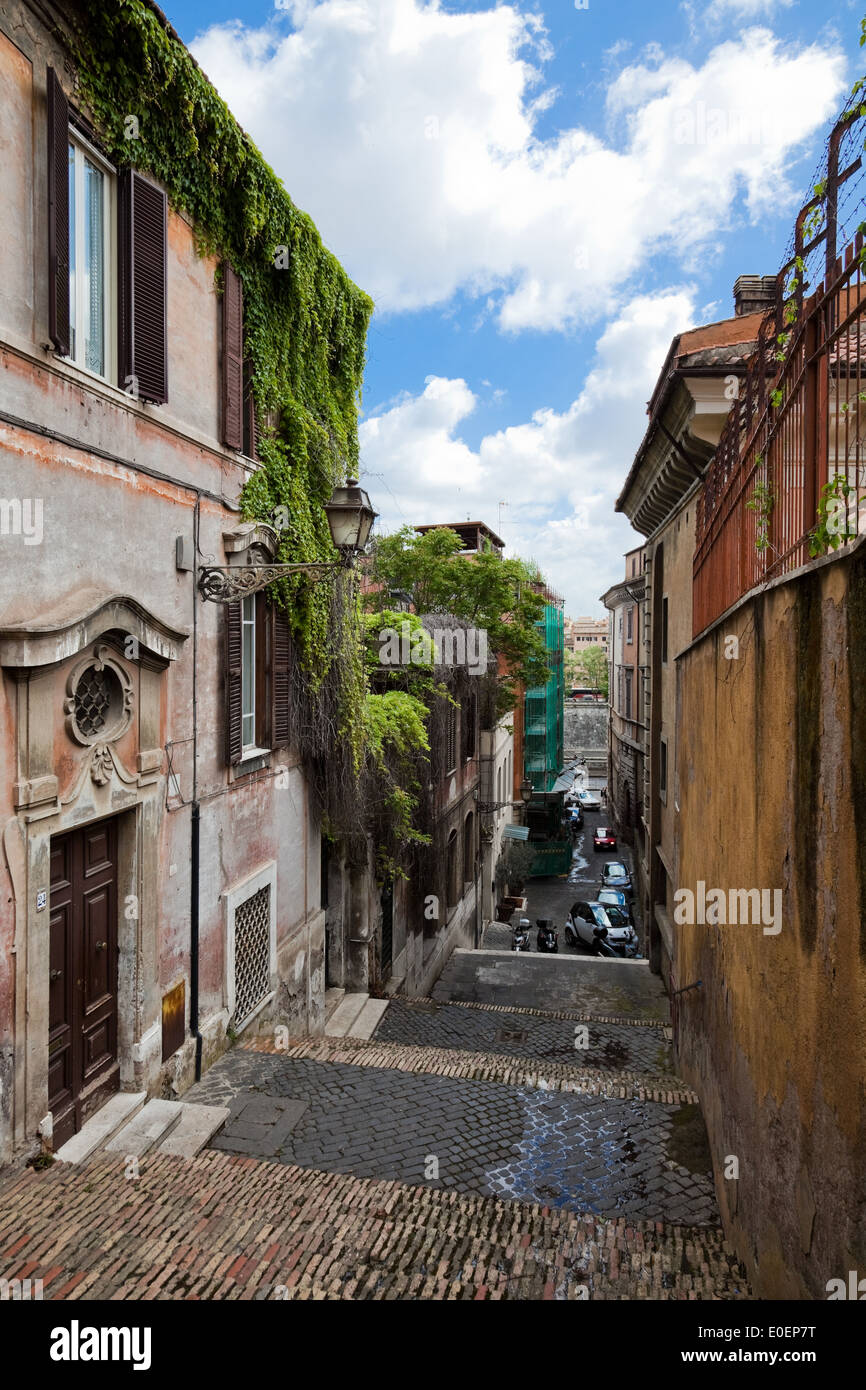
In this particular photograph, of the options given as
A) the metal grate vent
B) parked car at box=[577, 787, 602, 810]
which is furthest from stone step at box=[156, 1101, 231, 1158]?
parked car at box=[577, 787, 602, 810]

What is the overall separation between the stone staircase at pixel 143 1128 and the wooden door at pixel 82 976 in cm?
11

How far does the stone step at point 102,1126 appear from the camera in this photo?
5.49 m

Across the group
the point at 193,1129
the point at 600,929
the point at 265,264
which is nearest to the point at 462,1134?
the point at 193,1129

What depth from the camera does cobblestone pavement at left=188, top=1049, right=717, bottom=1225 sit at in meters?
6.04

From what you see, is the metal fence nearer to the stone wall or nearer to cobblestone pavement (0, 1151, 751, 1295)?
cobblestone pavement (0, 1151, 751, 1295)

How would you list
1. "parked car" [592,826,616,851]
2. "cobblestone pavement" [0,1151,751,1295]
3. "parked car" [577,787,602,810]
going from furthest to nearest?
"parked car" [577,787,602,810], "parked car" [592,826,616,851], "cobblestone pavement" [0,1151,751,1295]

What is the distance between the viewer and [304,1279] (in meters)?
3.96

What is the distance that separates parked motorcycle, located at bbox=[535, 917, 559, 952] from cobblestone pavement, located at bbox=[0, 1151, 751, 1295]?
1740 cm

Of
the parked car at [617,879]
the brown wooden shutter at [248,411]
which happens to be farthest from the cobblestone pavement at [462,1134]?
the parked car at [617,879]

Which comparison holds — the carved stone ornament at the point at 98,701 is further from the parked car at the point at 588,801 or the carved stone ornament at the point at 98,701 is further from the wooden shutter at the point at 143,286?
the parked car at the point at 588,801

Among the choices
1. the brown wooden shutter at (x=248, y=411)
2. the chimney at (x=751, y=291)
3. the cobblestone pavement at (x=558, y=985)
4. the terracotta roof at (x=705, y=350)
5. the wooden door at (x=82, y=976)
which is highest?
the chimney at (x=751, y=291)
